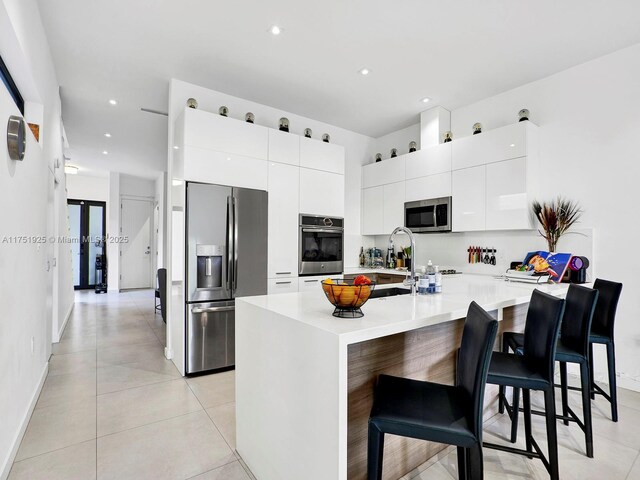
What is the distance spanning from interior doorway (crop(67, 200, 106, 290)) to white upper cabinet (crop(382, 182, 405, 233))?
7563 mm

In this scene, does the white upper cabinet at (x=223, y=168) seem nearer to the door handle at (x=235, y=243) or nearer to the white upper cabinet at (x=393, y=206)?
the door handle at (x=235, y=243)

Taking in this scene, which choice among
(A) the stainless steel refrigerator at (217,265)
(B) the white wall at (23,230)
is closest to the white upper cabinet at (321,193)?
(A) the stainless steel refrigerator at (217,265)

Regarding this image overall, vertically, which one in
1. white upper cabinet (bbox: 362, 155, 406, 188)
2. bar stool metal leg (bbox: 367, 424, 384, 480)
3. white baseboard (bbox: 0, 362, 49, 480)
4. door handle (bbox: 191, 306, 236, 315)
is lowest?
white baseboard (bbox: 0, 362, 49, 480)

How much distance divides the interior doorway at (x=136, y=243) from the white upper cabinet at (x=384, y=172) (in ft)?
21.5

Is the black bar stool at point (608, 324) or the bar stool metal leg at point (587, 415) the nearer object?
the bar stool metal leg at point (587, 415)

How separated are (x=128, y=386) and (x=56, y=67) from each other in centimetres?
317

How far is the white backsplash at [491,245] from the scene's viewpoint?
10.4ft

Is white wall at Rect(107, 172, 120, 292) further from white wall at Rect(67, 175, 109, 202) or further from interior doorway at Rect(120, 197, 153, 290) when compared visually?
white wall at Rect(67, 175, 109, 202)

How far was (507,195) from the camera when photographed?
3.45 meters

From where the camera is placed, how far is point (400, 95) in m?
3.87

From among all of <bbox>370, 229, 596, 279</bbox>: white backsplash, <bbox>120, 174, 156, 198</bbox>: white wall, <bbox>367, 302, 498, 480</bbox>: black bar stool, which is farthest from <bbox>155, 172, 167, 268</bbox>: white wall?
<bbox>367, 302, 498, 480</bbox>: black bar stool

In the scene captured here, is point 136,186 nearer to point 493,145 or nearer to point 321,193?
point 321,193

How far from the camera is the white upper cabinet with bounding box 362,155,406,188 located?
180 inches

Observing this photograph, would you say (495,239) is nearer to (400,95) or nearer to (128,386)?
(400,95)
